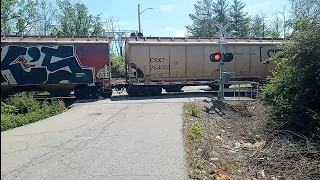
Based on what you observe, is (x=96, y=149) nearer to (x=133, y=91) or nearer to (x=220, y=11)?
(x=133, y=91)

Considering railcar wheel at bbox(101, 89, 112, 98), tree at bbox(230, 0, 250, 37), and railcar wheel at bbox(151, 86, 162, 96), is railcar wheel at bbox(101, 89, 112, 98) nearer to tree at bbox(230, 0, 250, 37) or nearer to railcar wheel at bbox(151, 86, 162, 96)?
railcar wheel at bbox(151, 86, 162, 96)

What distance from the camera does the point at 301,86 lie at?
1327 centimetres

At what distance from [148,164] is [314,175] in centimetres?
396

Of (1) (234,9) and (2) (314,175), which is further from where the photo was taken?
(1) (234,9)

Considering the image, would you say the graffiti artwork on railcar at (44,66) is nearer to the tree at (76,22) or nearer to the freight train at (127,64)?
the freight train at (127,64)

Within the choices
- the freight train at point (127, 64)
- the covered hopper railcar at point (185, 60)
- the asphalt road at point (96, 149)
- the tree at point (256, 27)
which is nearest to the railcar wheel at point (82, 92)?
the freight train at point (127, 64)

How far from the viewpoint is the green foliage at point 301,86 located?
12.2 meters

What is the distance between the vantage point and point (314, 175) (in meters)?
7.71

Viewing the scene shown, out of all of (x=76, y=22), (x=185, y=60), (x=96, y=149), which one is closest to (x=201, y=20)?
(x=76, y=22)

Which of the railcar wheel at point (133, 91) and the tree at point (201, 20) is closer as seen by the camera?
the railcar wheel at point (133, 91)

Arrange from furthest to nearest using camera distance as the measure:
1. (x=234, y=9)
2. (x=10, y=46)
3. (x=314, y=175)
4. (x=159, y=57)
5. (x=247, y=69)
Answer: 1. (x=234, y=9)
2. (x=247, y=69)
3. (x=159, y=57)
4. (x=10, y=46)
5. (x=314, y=175)

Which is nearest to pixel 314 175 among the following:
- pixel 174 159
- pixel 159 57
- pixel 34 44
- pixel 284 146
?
pixel 284 146

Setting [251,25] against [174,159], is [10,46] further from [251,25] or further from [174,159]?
[251,25]

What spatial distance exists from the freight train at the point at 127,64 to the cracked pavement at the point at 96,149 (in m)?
7.77
